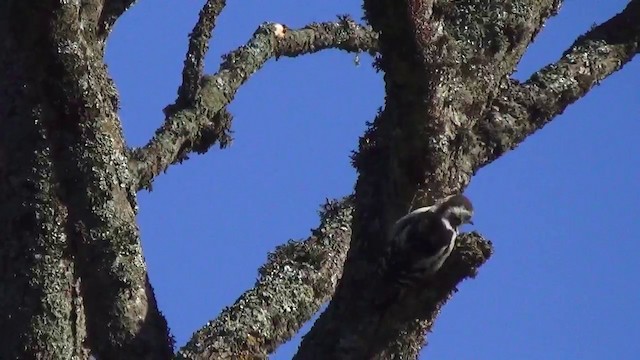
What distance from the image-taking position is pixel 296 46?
299 inches

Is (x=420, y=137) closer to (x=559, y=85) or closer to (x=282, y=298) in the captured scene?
(x=559, y=85)

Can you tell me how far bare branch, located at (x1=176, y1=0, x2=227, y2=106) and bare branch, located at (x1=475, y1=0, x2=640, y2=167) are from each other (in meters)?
2.36

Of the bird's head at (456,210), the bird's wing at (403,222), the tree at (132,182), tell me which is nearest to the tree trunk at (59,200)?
the tree at (132,182)

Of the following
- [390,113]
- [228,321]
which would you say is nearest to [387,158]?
[390,113]

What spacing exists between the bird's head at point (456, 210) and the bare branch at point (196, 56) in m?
2.05

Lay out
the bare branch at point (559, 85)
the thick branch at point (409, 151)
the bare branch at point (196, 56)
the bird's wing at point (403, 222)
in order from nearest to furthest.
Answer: the thick branch at point (409, 151)
the bird's wing at point (403, 222)
the bare branch at point (559, 85)
the bare branch at point (196, 56)

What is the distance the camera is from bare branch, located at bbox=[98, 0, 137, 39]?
566cm

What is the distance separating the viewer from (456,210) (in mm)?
4840

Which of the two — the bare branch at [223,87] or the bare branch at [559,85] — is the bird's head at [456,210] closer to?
the bare branch at [559,85]

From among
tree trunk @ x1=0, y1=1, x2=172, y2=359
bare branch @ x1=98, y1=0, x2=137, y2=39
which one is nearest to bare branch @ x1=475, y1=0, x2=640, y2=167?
tree trunk @ x1=0, y1=1, x2=172, y2=359

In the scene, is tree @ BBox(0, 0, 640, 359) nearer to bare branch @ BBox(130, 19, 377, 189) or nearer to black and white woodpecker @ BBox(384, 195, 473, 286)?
black and white woodpecker @ BBox(384, 195, 473, 286)

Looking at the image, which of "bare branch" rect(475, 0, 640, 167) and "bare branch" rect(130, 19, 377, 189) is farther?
"bare branch" rect(130, 19, 377, 189)

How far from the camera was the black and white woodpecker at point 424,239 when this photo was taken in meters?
3.78

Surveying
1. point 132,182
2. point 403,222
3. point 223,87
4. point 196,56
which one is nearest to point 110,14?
point 196,56
